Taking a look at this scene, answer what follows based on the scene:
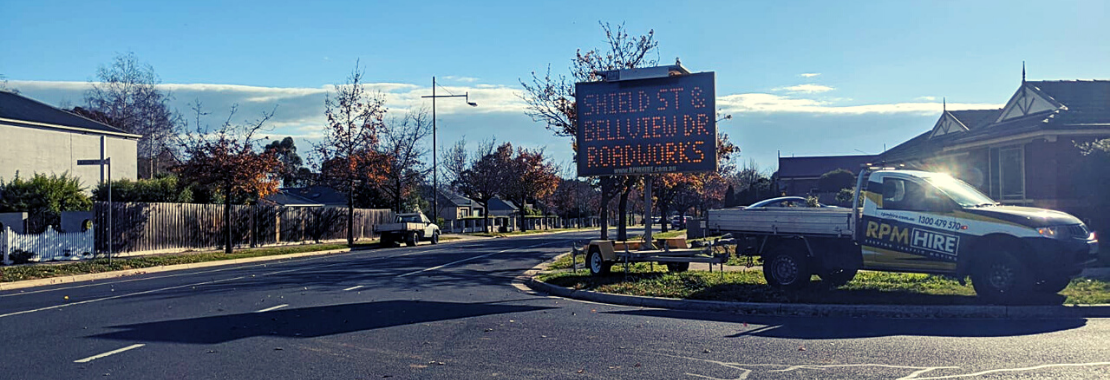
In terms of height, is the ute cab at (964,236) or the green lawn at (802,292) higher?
the ute cab at (964,236)

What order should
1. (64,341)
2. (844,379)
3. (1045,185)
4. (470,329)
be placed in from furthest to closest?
(1045,185)
(470,329)
(64,341)
(844,379)

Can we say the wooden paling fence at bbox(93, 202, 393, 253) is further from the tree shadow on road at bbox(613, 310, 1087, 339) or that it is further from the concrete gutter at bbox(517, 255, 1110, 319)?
the tree shadow on road at bbox(613, 310, 1087, 339)

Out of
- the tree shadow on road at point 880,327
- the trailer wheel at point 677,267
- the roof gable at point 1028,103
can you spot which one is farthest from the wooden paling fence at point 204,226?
the roof gable at point 1028,103

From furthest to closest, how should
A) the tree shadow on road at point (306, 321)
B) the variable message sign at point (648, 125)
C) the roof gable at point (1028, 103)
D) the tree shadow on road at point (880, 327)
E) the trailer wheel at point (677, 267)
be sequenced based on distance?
the roof gable at point (1028, 103)
the trailer wheel at point (677, 267)
the variable message sign at point (648, 125)
the tree shadow on road at point (306, 321)
the tree shadow on road at point (880, 327)

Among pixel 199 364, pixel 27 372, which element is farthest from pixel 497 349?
pixel 27 372

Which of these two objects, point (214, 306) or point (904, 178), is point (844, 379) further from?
point (214, 306)

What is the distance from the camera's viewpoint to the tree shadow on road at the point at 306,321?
33.1 feet

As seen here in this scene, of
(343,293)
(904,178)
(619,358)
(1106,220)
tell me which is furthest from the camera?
(1106,220)

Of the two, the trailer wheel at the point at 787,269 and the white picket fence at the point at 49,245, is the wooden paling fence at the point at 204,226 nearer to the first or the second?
the white picket fence at the point at 49,245

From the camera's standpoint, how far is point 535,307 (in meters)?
13.1

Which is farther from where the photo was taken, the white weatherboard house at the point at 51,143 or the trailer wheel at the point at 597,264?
the white weatherboard house at the point at 51,143

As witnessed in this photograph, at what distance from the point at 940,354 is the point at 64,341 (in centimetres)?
958

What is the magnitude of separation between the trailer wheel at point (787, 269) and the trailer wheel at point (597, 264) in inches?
157

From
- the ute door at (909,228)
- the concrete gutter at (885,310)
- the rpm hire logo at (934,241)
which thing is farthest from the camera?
the ute door at (909,228)
